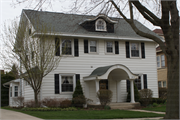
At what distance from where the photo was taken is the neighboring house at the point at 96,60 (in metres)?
12.9

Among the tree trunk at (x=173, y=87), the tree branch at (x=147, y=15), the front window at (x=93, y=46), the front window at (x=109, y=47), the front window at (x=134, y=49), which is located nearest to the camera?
the tree trunk at (x=173, y=87)

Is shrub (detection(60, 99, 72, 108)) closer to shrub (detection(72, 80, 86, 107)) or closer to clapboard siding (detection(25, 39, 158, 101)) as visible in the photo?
shrub (detection(72, 80, 86, 107))

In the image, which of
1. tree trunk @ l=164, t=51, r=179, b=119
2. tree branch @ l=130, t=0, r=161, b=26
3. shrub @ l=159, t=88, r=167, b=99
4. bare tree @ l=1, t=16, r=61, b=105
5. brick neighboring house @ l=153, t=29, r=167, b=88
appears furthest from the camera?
brick neighboring house @ l=153, t=29, r=167, b=88

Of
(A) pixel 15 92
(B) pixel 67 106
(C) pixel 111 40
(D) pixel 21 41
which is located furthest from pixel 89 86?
(A) pixel 15 92

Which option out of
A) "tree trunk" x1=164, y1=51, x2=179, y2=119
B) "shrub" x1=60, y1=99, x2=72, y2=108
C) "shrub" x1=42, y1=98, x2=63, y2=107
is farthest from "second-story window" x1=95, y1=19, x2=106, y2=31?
"tree trunk" x1=164, y1=51, x2=179, y2=119

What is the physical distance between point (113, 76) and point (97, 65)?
124 centimetres

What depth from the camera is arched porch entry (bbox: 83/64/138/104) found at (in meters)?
12.5

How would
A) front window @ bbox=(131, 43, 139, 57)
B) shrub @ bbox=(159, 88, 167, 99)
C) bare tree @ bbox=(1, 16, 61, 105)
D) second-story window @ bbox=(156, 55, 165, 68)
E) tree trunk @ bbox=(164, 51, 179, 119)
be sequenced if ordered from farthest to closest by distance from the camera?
second-story window @ bbox=(156, 55, 165, 68)
shrub @ bbox=(159, 88, 167, 99)
front window @ bbox=(131, 43, 139, 57)
bare tree @ bbox=(1, 16, 61, 105)
tree trunk @ bbox=(164, 51, 179, 119)

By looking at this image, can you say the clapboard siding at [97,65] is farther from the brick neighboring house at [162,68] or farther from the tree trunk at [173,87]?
the tree trunk at [173,87]

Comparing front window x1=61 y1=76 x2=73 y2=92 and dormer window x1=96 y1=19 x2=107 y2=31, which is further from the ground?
dormer window x1=96 y1=19 x2=107 y2=31

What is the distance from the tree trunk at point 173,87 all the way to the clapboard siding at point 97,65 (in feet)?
27.0

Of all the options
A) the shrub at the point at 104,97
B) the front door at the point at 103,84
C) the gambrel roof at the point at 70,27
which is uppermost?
the gambrel roof at the point at 70,27

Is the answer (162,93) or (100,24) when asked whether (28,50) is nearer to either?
(100,24)

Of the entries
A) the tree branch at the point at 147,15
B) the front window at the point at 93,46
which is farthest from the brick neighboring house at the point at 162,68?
the tree branch at the point at 147,15
